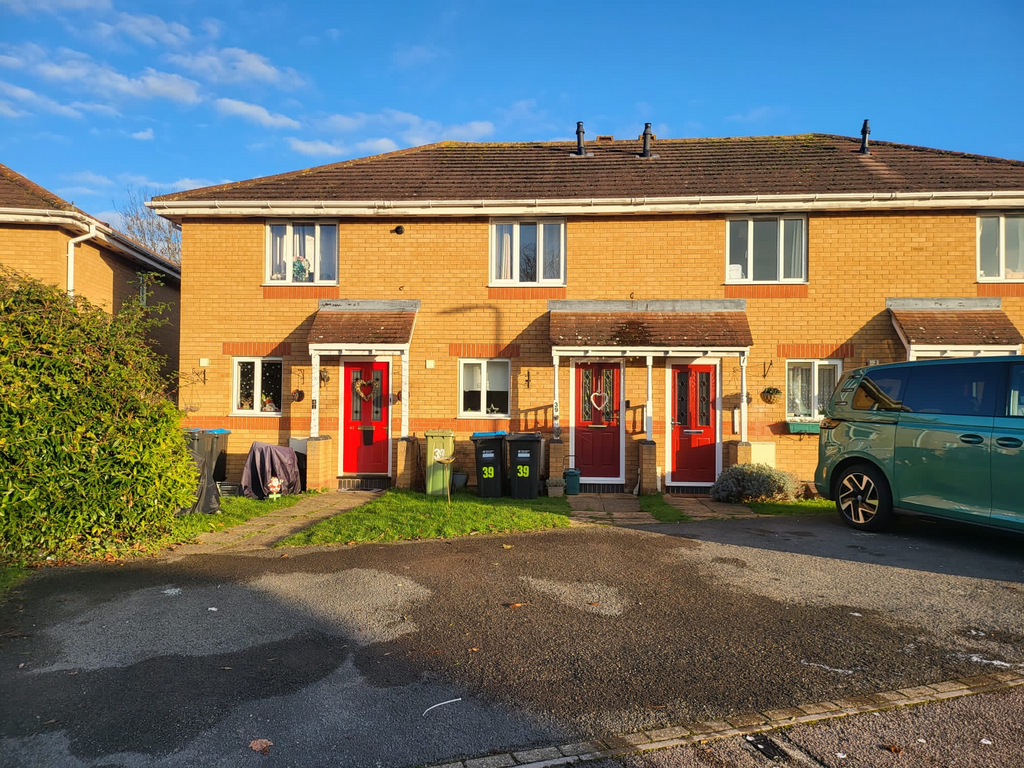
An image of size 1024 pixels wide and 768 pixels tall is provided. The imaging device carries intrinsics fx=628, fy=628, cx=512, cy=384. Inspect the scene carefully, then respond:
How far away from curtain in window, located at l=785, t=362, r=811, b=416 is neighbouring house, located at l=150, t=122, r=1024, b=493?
0.04 meters

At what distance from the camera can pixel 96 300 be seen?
13.1m

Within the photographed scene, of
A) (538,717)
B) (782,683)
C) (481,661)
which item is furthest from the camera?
(481,661)

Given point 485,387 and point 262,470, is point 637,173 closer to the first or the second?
point 485,387

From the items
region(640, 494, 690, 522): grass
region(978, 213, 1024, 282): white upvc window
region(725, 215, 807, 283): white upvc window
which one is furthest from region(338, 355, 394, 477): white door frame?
region(978, 213, 1024, 282): white upvc window

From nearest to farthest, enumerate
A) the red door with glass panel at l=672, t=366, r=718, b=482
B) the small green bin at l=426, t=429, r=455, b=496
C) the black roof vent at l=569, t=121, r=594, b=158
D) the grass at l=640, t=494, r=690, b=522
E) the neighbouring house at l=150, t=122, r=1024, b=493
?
the grass at l=640, t=494, r=690, b=522 → the small green bin at l=426, t=429, r=455, b=496 → the neighbouring house at l=150, t=122, r=1024, b=493 → the red door with glass panel at l=672, t=366, r=718, b=482 → the black roof vent at l=569, t=121, r=594, b=158

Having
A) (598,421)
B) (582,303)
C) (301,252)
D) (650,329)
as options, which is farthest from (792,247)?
(301,252)

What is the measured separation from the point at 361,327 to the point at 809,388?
838cm

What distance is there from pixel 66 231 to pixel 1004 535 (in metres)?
16.0

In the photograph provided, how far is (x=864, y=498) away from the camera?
770 centimetres

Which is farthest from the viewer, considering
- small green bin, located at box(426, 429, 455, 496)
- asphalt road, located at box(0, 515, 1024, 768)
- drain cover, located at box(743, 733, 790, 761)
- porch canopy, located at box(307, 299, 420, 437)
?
porch canopy, located at box(307, 299, 420, 437)

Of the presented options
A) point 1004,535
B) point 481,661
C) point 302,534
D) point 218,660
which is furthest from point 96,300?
point 1004,535

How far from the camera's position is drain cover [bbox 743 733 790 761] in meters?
2.88

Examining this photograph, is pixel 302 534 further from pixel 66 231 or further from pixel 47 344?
pixel 66 231

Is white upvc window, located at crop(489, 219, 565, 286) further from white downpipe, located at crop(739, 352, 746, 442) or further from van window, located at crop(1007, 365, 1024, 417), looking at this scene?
van window, located at crop(1007, 365, 1024, 417)
